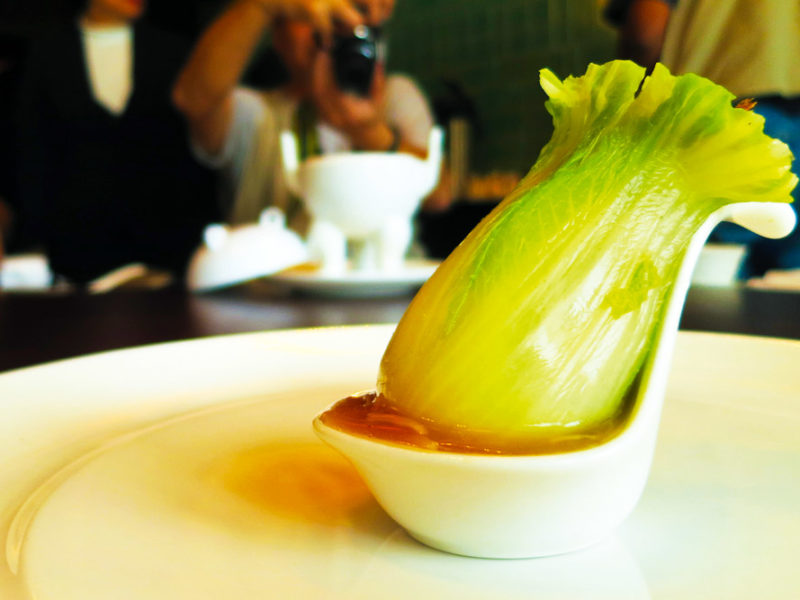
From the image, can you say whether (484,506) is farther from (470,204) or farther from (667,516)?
(470,204)

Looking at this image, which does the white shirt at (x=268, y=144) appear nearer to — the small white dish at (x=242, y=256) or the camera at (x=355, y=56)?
the camera at (x=355, y=56)

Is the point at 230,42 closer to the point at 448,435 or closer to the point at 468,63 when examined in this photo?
the point at 448,435

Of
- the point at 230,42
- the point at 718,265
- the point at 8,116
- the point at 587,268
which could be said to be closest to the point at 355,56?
the point at 230,42

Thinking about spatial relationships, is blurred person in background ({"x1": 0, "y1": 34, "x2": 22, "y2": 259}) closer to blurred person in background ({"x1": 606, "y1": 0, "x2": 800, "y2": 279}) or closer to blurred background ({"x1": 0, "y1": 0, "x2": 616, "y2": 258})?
blurred background ({"x1": 0, "y1": 0, "x2": 616, "y2": 258})

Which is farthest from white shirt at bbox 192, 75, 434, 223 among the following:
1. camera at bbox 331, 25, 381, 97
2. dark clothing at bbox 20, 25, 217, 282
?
camera at bbox 331, 25, 381, 97

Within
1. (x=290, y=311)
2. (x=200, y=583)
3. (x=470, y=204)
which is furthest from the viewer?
(x=470, y=204)

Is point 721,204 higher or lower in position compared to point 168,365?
higher

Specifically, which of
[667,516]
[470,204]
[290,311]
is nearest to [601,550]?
[667,516]
